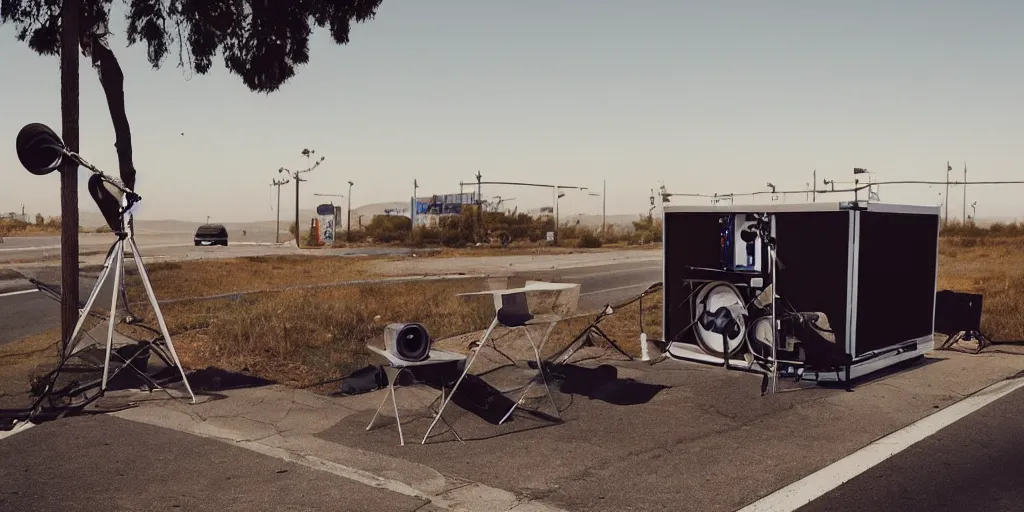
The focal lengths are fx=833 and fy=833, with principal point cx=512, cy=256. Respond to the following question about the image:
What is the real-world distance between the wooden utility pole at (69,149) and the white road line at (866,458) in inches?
322

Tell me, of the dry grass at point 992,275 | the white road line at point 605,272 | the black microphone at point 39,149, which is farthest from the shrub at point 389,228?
the black microphone at point 39,149

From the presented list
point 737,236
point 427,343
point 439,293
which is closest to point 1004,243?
point 439,293

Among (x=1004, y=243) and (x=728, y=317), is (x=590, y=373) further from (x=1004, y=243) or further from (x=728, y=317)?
(x=1004, y=243)

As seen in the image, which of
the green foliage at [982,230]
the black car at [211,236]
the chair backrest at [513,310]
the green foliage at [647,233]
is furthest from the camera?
the green foliage at [647,233]

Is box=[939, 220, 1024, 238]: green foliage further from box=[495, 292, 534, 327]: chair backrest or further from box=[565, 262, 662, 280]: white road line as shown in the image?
box=[495, 292, 534, 327]: chair backrest

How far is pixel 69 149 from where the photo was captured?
383 inches

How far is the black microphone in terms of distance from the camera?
314 inches

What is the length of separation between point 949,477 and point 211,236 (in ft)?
185

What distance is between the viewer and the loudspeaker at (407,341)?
689cm

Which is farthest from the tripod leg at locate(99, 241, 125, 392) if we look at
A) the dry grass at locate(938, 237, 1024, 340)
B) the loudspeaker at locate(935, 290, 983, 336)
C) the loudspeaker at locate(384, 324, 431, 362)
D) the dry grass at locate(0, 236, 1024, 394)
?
the dry grass at locate(938, 237, 1024, 340)

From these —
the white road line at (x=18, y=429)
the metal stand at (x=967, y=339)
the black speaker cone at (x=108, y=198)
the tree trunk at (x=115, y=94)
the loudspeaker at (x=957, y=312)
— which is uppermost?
the tree trunk at (x=115, y=94)

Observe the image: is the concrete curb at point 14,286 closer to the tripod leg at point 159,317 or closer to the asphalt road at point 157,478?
the tripod leg at point 159,317

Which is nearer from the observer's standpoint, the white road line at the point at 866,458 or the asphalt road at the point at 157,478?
the asphalt road at the point at 157,478

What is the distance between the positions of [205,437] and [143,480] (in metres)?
1.15
